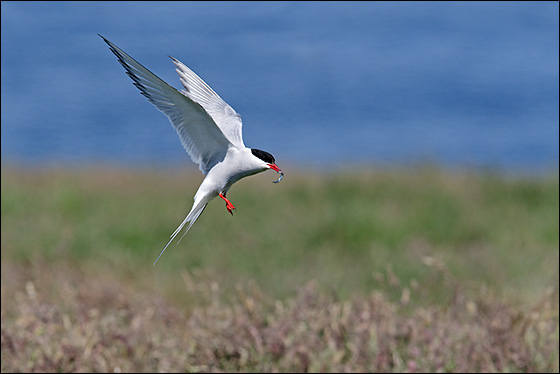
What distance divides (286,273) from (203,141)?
487cm

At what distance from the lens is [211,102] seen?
1.07 m

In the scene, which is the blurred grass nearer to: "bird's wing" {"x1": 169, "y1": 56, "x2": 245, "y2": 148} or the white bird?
"bird's wing" {"x1": 169, "y1": 56, "x2": 245, "y2": 148}

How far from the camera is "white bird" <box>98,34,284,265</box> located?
77 centimetres

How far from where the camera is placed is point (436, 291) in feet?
18.1

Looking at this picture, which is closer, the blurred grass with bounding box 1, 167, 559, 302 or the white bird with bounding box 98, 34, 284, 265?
the white bird with bounding box 98, 34, 284, 265

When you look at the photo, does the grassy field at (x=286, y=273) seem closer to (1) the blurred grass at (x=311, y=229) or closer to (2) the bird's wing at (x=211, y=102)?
(1) the blurred grass at (x=311, y=229)

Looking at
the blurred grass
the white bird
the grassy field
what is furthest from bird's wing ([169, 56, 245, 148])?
the blurred grass

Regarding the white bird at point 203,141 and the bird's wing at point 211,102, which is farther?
the bird's wing at point 211,102

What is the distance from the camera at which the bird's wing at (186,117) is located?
806mm

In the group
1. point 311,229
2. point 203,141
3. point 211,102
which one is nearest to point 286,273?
point 311,229

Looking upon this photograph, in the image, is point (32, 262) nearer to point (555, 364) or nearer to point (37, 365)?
point (37, 365)

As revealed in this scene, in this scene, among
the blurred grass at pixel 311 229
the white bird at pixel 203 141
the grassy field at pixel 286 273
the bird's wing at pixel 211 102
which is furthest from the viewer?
the blurred grass at pixel 311 229

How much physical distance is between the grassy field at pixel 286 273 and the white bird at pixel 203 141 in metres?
3.05

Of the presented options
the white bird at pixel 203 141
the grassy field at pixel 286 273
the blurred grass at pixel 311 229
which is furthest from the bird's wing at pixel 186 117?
the blurred grass at pixel 311 229
